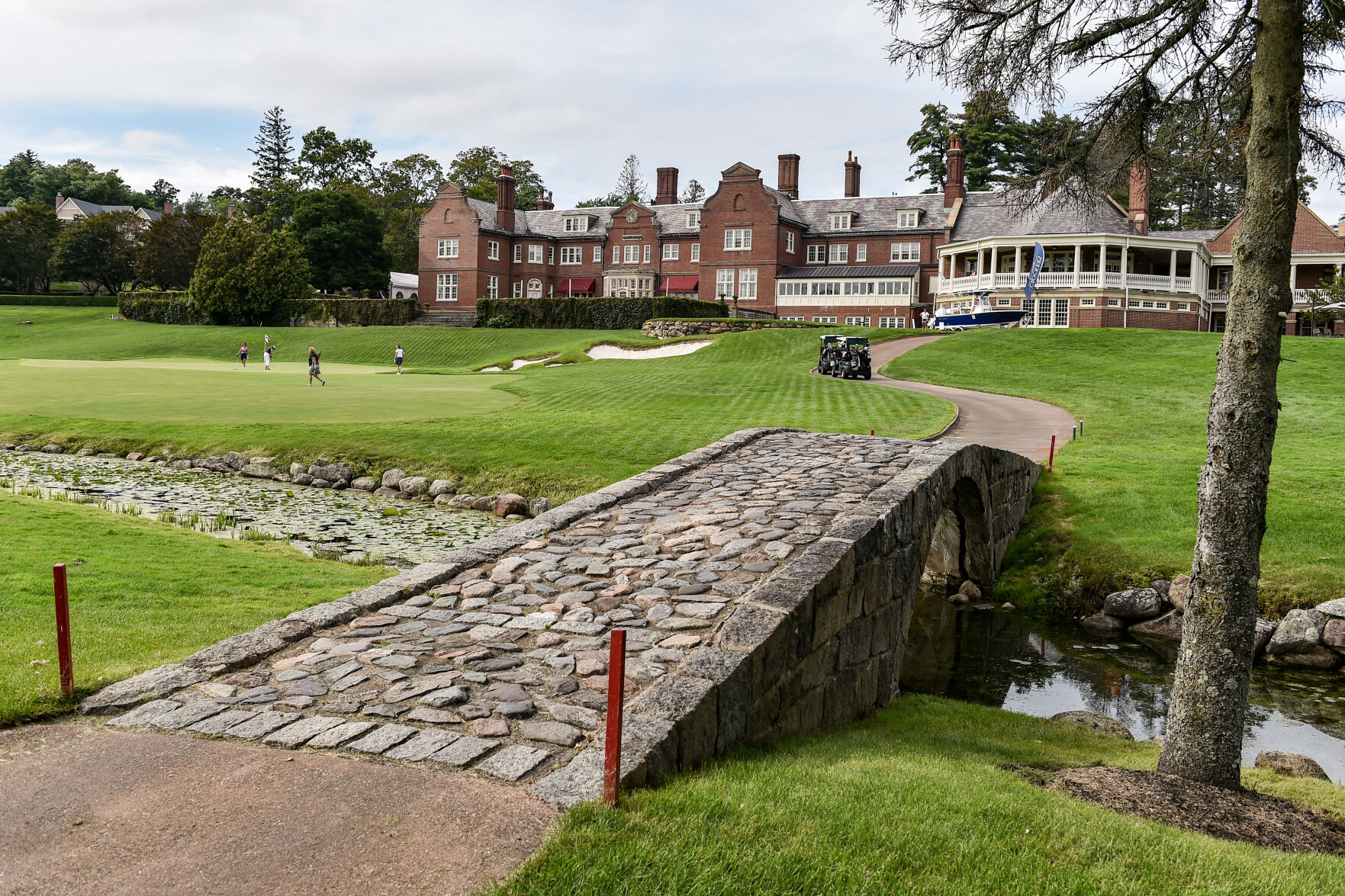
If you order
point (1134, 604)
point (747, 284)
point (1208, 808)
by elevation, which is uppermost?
point (747, 284)

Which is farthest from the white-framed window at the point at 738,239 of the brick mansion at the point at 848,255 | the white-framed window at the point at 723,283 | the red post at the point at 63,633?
the red post at the point at 63,633

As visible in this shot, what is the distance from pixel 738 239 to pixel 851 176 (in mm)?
10925

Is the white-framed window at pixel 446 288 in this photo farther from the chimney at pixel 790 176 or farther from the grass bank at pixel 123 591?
the grass bank at pixel 123 591

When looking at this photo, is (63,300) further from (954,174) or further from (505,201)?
(954,174)

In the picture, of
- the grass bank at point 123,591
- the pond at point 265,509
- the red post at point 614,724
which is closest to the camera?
the red post at point 614,724

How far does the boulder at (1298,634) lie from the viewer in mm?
12164

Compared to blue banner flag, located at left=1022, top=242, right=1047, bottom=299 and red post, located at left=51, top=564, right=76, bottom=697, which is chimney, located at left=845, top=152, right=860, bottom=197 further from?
red post, located at left=51, top=564, right=76, bottom=697

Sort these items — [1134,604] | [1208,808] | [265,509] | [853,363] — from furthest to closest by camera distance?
[853,363]
[265,509]
[1134,604]
[1208,808]

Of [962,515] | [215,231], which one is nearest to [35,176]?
[215,231]

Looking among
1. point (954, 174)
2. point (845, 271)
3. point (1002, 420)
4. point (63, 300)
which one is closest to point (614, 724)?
point (1002, 420)

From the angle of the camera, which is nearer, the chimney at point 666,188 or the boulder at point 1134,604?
the boulder at point 1134,604

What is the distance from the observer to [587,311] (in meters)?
56.5

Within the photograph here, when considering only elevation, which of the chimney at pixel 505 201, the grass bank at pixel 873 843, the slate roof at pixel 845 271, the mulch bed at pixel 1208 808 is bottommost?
→ the mulch bed at pixel 1208 808

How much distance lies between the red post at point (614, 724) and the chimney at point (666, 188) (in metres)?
70.3
